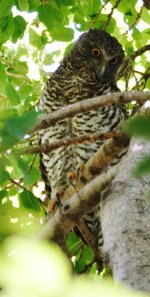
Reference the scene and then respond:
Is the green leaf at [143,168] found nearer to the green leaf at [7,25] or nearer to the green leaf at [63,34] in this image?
the green leaf at [7,25]

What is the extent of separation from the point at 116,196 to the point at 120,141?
0.35 meters

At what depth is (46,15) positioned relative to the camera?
12.0 feet

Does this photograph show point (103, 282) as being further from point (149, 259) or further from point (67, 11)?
point (67, 11)

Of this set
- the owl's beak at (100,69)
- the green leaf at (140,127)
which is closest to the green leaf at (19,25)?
the owl's beak at (100,69)

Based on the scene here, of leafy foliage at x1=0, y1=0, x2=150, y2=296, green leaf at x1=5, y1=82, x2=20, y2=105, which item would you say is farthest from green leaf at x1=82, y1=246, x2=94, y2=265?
green leaf at x1=5, y1=82, x2=20, y2=105

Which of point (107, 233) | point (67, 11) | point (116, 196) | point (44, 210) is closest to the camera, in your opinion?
point (107, 233)

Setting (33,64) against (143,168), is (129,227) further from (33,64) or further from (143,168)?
(33,64)

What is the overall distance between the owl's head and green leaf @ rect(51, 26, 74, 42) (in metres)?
0.53

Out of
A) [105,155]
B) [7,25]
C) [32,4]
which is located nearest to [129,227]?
[105,155]

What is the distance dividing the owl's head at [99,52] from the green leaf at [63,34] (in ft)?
1.75

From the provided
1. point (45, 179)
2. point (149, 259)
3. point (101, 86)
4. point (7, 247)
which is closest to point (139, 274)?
point (149, 259)

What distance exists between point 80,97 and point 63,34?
1.58ft

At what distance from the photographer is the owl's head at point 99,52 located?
4750mm

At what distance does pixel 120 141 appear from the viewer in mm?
2145
